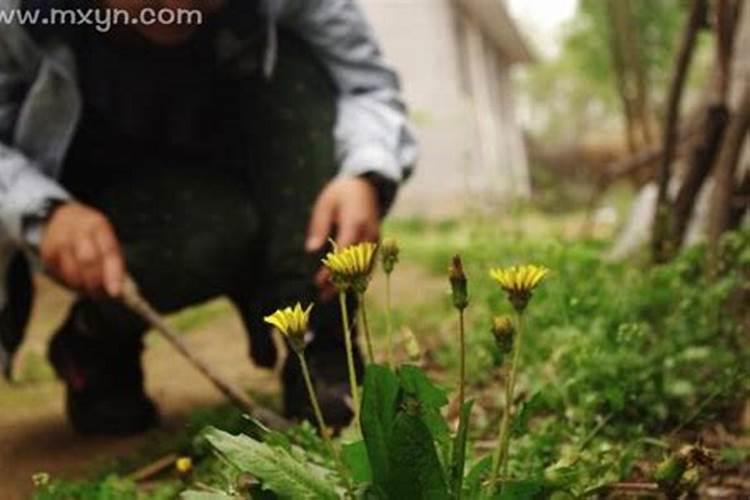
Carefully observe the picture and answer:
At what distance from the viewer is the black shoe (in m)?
1.67

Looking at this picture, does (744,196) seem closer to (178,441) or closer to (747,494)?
Result: (747,494)

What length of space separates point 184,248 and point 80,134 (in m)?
0.29

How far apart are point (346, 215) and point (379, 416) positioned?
75 cm

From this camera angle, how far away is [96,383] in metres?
2.01

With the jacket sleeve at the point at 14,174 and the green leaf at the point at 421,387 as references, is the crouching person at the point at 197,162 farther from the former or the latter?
the green leaf at the point at 421,387

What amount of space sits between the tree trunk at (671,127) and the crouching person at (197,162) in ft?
1.96

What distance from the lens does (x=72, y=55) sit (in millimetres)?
1836

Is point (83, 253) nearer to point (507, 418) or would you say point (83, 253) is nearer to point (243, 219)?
point (243, 219)

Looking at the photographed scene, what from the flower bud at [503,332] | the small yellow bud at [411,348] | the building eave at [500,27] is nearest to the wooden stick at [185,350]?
the small yellow bud at [411,348]

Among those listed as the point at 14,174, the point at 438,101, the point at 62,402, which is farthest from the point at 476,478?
the point at 438,101

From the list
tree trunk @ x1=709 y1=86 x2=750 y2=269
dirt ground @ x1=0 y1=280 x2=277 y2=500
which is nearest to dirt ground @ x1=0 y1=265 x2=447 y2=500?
dirt ground @ x1=0 y1=280 x2=277 y2=500

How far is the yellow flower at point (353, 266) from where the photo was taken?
872 millimetres

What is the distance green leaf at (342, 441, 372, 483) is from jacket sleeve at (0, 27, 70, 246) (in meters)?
0.88

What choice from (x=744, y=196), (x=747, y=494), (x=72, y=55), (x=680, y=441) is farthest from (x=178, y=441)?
(x=744, y=196)
